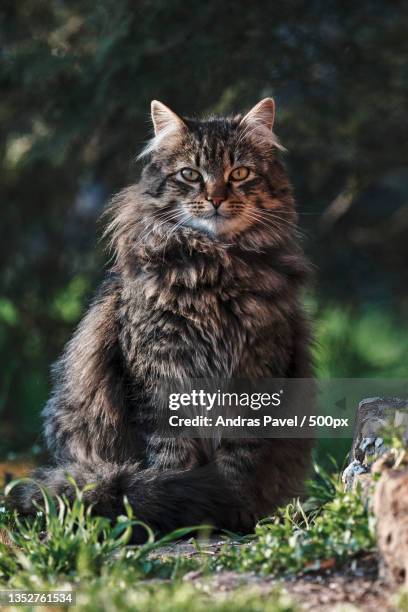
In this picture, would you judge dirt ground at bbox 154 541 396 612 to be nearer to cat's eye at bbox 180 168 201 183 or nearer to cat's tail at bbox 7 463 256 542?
cat's tail at bbox 7 463 256 542

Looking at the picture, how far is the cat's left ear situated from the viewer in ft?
12.8

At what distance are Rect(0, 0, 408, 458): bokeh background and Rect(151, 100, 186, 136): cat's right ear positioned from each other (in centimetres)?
109

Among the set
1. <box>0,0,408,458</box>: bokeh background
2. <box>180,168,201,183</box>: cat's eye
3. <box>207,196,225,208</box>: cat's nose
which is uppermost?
<box>0,0,408,458</box>: bokeh background

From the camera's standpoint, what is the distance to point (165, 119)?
394cm

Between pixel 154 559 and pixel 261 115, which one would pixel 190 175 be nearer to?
pixel 261 115

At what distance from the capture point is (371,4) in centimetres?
561

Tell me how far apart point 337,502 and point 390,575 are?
14.9 inches

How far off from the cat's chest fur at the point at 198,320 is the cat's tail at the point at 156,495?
40cm

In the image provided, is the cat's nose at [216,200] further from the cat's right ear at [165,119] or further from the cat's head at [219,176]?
the cat's right ear at [165,119]

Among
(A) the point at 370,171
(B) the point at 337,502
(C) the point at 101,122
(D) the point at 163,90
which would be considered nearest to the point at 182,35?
(D) the point at 163,90

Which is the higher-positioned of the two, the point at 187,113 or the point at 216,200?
the point at 187,113

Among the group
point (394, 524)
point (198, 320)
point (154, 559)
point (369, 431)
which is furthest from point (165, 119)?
point (394, 524)

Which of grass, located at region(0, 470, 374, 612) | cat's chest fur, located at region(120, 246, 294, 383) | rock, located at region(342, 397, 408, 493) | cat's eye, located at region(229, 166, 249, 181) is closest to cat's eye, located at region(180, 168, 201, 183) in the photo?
cat's eye, located at region(229, 166, 249, 181)

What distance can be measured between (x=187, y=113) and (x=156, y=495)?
9.54 feet
